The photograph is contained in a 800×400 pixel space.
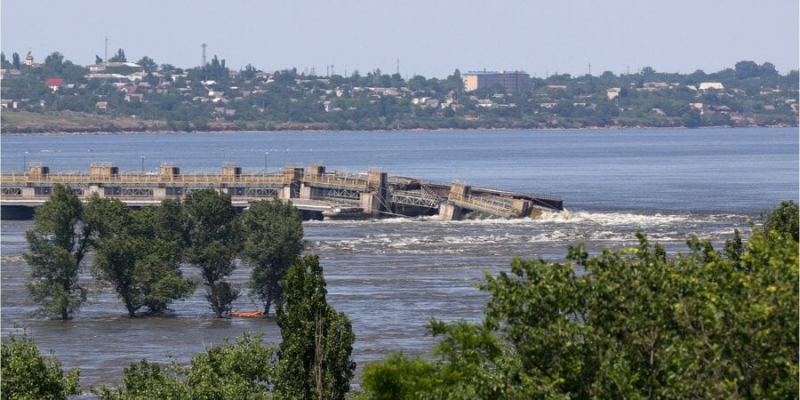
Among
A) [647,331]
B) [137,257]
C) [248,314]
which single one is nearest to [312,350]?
[647,331]

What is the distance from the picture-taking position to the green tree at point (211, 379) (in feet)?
98.6

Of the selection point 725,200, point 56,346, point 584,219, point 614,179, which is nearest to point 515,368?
point 56,346

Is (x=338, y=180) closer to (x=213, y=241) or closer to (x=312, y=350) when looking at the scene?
(x=213, y=241)

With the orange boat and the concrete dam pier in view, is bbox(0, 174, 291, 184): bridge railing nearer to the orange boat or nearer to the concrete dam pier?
the concrete dam pier

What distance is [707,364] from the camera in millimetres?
19469

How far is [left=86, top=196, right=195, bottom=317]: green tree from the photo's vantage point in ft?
187

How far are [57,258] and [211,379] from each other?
90.4 feet

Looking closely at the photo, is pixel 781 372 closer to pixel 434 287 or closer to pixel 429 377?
pixel 429 377

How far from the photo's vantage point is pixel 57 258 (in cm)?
5709

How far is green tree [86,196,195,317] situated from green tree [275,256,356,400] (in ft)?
85.3

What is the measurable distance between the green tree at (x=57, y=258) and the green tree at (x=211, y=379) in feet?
80.0

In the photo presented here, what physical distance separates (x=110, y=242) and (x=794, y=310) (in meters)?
40.6

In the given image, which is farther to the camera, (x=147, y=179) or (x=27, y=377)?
(x=147, y=179)

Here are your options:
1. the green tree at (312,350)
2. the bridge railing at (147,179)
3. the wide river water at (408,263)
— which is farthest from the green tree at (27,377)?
the bridge railing at (147,179)
